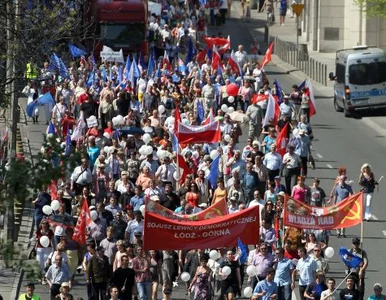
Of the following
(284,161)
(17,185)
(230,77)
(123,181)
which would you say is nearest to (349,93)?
(230,77)

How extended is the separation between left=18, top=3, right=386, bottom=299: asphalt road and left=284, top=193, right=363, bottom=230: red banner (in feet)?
3.77

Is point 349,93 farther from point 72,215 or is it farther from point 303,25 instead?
point 303,25

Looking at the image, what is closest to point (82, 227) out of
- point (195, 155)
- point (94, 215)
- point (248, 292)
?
point (94, 215)

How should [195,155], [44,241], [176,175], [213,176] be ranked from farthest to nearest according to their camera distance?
[195,155]
[176,175]
[213,176]
[44,241]

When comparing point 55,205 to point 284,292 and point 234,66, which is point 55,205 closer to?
point 284,292

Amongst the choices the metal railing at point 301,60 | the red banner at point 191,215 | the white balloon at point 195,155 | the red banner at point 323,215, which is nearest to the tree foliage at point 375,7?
the metal railing at point 301,60

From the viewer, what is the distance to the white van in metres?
48.8

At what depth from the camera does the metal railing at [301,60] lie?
59.2 metres

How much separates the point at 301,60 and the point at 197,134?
2836 centimetres

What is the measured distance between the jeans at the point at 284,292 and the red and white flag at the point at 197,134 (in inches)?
340

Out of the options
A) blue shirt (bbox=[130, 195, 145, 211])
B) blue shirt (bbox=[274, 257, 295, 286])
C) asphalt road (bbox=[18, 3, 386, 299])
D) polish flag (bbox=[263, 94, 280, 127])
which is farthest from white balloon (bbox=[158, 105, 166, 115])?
blue shirt (bbox=[274, 257, 295, 286])

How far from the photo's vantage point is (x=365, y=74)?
160 feet

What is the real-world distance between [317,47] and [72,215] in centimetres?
3932

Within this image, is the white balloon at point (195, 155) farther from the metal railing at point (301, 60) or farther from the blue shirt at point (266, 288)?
the metal railing at point (301, 60)
